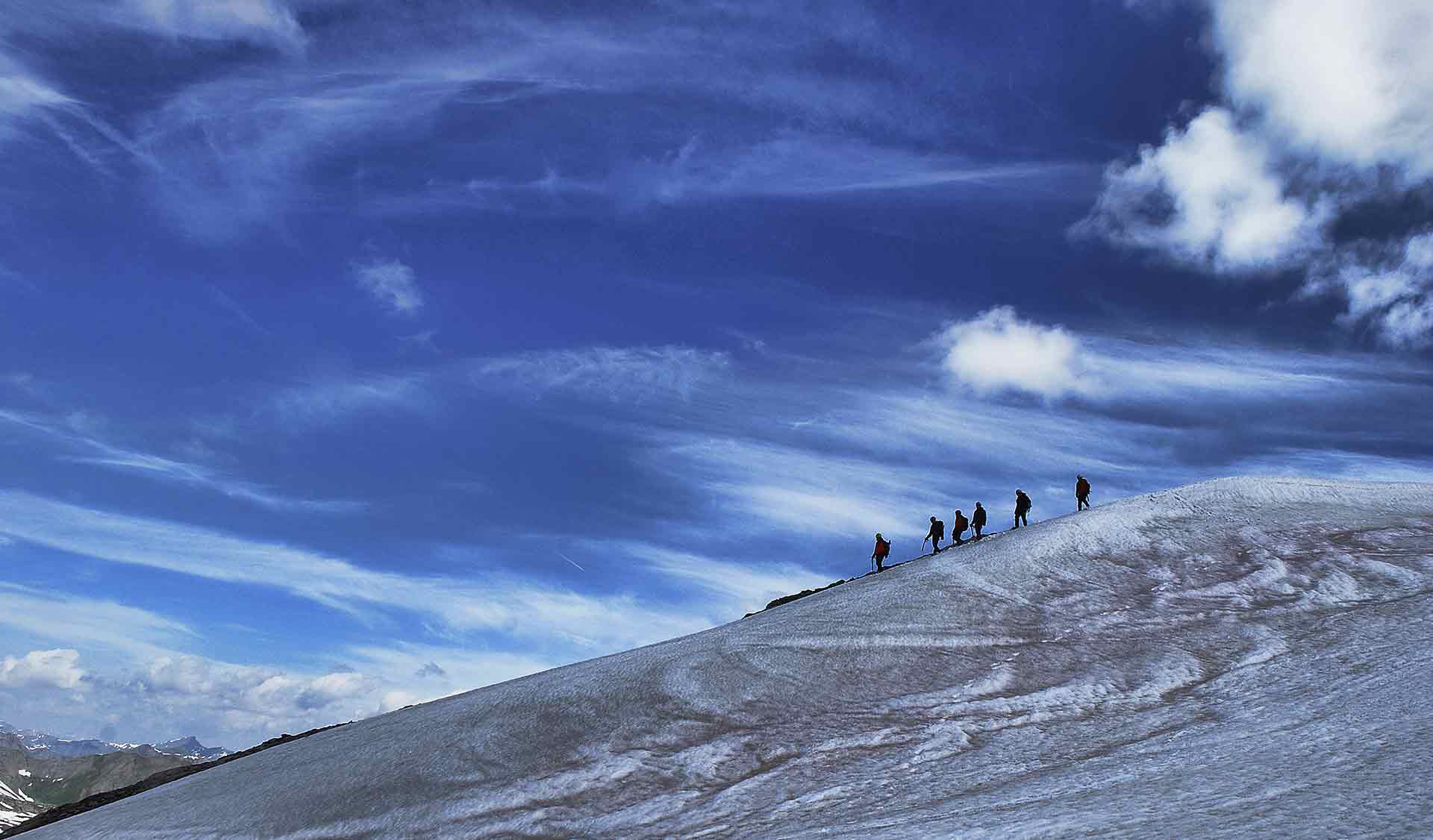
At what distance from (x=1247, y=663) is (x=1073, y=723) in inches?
210

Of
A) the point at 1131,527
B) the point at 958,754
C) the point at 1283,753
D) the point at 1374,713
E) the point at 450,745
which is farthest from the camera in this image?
the point at 1131,527

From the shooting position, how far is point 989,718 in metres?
21.2

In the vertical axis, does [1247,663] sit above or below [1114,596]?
below

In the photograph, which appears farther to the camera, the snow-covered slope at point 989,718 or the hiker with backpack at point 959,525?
the hiker with backpack at point 959,525

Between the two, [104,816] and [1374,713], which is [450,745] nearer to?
[104,816]

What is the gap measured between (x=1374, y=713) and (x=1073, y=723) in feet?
18.6

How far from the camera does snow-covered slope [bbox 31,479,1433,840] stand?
1462 cm

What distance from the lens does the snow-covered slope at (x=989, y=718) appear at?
1462 cm

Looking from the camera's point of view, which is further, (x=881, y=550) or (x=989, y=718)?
(x=881, y=550)

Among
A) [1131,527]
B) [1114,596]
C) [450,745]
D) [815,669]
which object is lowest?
[450,745]

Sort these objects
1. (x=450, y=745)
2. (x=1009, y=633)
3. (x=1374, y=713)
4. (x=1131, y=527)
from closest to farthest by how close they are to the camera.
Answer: (x=1374, y=713) → (x=450, y=745) → (x=1009, y=633) → (x=1131, y=527)

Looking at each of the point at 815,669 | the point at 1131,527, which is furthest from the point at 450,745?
the point at 1131,527

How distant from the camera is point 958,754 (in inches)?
766

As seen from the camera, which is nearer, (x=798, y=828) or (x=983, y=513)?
(x=798, y=828)
